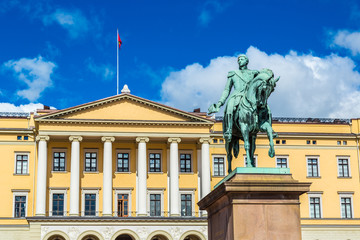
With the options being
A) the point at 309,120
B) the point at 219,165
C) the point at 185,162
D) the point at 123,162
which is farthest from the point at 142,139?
the point at 309,120

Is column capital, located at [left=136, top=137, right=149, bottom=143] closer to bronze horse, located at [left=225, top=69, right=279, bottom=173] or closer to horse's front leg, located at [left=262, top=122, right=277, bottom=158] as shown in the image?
bronze horse, located at [left=225, top=69, right=279, bottom=173]

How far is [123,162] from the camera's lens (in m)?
52.8

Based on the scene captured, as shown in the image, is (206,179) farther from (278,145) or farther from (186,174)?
(278,145)

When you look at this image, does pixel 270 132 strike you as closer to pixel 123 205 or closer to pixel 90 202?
pixel 123 205

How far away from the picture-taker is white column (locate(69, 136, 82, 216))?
162 ft

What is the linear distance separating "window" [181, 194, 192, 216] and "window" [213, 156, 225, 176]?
10.7 feet

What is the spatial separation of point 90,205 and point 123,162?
428cm

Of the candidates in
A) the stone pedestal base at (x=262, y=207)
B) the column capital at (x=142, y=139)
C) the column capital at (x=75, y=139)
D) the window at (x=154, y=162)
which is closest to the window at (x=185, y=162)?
the window at (x=154, y=162)

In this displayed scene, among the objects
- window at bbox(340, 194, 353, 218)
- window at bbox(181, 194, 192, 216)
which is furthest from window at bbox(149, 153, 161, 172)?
window at bbox(340, 194, 353, 218)

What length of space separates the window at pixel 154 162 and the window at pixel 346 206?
1578cm

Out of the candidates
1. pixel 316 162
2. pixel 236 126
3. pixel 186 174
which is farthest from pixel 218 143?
pixel 236 126

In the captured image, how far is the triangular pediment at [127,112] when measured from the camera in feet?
168

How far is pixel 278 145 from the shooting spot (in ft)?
182

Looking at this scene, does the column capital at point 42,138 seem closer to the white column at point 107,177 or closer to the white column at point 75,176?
the white column at point 75,176
